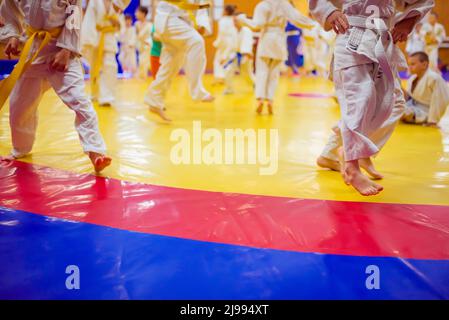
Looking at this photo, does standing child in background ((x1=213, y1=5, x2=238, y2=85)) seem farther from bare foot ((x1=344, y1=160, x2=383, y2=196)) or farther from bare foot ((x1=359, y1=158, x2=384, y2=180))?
bare foot ((x1=344, y1=160, x2=383, y2=196))

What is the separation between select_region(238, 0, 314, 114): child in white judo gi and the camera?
213 inches

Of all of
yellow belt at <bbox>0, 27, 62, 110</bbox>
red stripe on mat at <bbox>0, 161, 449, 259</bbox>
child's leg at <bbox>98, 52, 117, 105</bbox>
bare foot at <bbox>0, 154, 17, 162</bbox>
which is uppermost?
yellow belt at <bbox>0, 27, 62, 110</bbox>

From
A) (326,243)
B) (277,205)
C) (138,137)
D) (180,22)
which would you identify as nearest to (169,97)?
Answer: (180,22)

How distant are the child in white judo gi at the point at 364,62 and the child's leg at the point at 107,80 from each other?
386 cm

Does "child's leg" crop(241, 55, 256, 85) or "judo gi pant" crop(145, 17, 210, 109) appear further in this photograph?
"child's leg" crop(241, 55, 256, 85)

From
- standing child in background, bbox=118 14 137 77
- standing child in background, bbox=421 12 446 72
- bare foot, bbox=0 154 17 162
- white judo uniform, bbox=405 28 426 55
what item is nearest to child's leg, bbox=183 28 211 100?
bare foot, bbox=0 154 17 162

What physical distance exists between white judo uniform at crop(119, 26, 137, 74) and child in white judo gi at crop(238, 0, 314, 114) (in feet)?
23.5

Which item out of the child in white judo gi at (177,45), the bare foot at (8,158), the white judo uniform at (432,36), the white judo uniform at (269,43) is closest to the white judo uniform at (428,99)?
the white judo uniform at (269,43)

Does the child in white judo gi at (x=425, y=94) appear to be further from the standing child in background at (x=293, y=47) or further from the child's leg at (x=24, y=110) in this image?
the standing child in background at (x=293, y=47)

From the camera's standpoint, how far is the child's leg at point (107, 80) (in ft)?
19.1

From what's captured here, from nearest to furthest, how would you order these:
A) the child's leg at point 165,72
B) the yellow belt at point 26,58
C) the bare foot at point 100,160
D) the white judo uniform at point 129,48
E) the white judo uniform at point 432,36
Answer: the yellow belt at point 26,58
the bare foot at point 100,160
the child's leg at point 165,72
the white judo uniform at point 432,36
the white judo uniform at point 129,48

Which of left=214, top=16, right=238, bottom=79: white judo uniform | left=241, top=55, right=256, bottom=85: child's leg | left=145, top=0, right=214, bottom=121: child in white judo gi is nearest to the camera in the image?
left=145, top=0, right=214, bottom=121: child in white judo gi

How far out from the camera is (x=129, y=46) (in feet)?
40.5

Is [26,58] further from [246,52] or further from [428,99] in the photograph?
[246,52]
